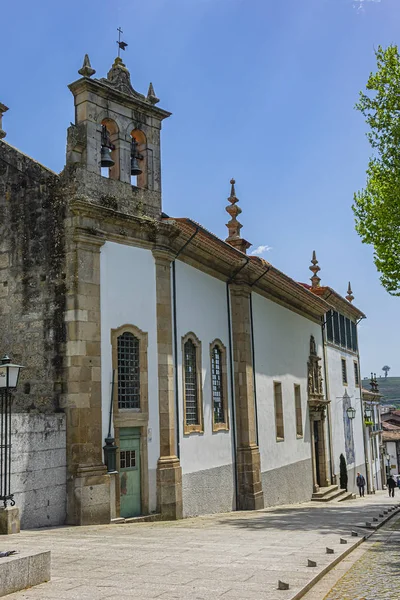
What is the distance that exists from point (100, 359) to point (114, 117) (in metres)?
5.53

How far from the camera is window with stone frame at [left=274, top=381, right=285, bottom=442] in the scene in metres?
23.3

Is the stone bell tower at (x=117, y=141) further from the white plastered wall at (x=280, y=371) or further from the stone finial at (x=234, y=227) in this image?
the white plastered wall at (x=280, y=371)

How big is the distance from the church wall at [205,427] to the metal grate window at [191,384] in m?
0.33

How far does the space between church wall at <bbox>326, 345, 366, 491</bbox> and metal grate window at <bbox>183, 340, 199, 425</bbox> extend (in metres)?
15.0

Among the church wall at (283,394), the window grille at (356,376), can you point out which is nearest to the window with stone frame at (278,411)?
the church wall at (283,394)

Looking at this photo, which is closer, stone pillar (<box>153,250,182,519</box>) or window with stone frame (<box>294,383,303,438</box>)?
stone pillar (<box>153,250,182,519</box>)

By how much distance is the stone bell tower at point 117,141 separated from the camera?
1462 centimetres

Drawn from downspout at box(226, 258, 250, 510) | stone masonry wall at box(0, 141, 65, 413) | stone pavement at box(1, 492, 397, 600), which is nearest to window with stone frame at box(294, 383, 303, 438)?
downspout at box(226, 258, 250, 510)

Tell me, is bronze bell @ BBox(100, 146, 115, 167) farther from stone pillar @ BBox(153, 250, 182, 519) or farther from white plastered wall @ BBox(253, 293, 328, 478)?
white plastered wall @ BBox(253, 293, 328, 478)

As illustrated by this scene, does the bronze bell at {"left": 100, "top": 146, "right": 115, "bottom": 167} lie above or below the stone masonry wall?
above

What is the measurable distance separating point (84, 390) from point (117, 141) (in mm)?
5827

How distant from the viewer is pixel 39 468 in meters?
12.6

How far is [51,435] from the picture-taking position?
13.1 meters

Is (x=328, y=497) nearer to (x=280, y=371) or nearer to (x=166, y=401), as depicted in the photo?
(x=280, y=371)
